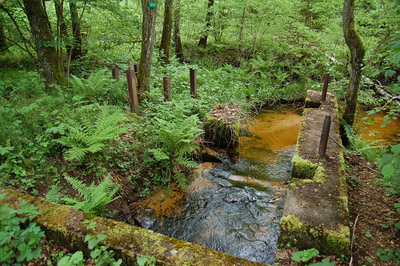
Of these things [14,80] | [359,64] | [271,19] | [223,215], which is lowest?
[223,215]

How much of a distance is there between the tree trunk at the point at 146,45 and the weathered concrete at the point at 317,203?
4.11m

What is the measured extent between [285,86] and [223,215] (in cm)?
792

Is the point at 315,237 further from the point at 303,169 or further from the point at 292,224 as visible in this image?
the point at 303,169

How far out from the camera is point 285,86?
10.4 meters

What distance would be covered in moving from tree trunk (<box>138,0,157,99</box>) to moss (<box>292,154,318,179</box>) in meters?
4.21

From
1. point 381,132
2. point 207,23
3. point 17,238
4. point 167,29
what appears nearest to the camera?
point 17,238

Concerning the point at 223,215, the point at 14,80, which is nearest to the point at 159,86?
the point at 14,80

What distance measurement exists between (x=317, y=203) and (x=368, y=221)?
82 cm

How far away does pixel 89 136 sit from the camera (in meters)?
4.15

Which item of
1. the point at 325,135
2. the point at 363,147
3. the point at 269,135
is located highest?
the point at 325,135

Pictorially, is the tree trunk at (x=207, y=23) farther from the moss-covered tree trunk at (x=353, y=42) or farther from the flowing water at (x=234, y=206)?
the flowing water at (x=234, y=206)

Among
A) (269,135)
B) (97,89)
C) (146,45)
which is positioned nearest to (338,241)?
(269,135)

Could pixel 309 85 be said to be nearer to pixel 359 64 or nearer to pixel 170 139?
pixel 359 64

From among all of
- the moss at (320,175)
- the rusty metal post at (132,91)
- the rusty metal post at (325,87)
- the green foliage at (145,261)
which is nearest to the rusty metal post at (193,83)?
the rusty metal post at (132,91)
